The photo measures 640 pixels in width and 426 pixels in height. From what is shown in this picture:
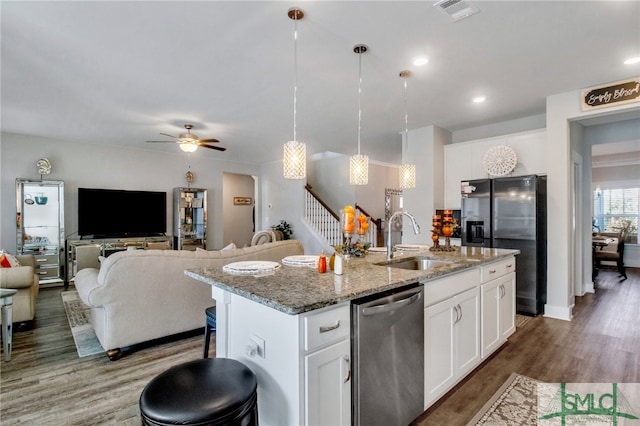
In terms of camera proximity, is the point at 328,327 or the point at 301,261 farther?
the point at 301,261

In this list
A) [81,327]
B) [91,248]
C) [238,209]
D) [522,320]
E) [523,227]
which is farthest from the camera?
[238,209]

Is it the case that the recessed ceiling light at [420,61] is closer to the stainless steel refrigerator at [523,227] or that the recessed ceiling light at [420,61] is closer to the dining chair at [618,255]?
the stainless steel refrigerator at [523,227]

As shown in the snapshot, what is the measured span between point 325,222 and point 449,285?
206 inches

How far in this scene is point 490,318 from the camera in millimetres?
2695

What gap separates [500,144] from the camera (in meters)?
4.50

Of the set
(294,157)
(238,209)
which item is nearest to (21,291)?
(294,157)

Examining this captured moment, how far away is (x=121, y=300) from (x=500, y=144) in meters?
4.97

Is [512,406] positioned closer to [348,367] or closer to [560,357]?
[560,357]

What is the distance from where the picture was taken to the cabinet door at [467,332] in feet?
7.43

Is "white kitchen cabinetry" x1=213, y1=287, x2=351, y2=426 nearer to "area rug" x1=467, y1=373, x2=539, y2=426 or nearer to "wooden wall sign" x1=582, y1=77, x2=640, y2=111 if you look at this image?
"area rug" x1=467, y1=373, x2=539, y2=426

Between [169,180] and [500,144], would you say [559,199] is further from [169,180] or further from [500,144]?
[169,180]

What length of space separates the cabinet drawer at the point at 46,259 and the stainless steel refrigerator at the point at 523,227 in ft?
23.1

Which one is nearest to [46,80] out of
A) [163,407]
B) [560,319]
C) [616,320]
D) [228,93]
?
[228,93]

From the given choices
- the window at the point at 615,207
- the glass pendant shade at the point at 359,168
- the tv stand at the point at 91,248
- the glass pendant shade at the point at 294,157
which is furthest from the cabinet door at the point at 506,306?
the window at the point at 615,207
